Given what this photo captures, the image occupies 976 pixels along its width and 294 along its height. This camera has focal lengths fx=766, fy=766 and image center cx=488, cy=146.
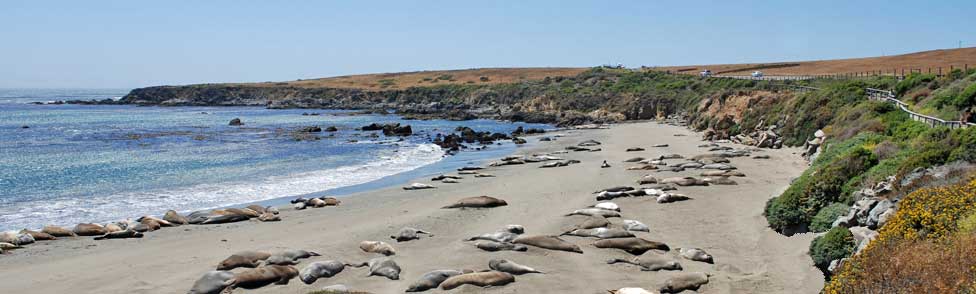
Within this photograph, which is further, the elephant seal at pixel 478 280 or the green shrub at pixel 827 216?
the green shrub at pixel 827 216

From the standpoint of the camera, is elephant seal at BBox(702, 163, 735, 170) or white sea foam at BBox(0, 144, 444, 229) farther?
elephant seal at BBox(702, 163, 735, 170)

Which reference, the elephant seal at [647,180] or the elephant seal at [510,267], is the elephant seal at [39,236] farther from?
the elephant seal at [647,180]

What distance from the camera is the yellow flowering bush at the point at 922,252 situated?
8172 mm

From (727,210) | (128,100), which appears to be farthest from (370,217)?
(128,100)

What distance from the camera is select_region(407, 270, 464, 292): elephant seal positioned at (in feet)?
40.9

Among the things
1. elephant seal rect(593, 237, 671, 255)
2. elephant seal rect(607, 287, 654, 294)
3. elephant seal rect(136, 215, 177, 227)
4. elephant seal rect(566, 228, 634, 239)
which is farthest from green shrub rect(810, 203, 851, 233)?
elephant seal rect(136, 215, 177, 227)

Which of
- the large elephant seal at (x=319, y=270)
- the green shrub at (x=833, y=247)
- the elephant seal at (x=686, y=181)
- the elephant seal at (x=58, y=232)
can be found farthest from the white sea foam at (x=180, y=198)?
the green shrub at (x=833, y=247)

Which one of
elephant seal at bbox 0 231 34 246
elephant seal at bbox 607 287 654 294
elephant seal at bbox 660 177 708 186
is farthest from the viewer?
elephant seal at bbox 660 177 708 186

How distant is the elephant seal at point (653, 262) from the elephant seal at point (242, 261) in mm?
6537

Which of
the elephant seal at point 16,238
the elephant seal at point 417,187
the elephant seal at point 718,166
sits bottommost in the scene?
the elephant seal at point 417,187

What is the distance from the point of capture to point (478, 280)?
12578 mm

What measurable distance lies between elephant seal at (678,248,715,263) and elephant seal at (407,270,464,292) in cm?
441

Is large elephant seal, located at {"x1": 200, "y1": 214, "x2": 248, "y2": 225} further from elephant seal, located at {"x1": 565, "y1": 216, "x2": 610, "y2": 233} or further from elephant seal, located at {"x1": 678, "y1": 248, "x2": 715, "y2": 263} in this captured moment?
elephant seal, located at {"x1": 678, "y1": 248, "x2": 715, "y2": 263}

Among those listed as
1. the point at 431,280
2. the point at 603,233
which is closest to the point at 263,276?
the point at 431,280
